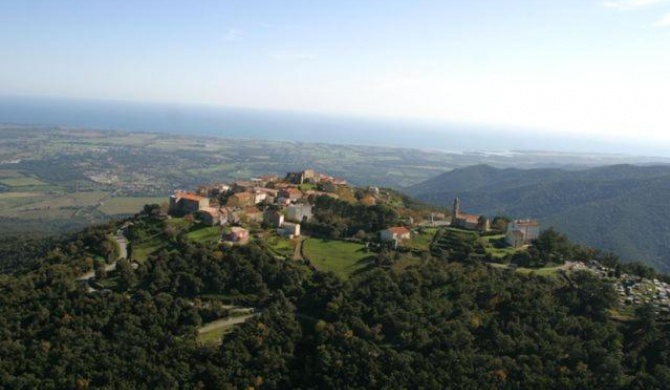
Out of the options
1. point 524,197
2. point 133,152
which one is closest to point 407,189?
point 524,197

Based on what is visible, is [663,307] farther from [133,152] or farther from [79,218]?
[133,152]

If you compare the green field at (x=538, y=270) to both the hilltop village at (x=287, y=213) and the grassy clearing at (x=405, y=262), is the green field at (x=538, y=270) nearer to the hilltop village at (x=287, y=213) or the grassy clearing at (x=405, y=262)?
the hilltop village at (x=287, y=213)

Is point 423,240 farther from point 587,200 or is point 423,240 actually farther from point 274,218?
point 587,200

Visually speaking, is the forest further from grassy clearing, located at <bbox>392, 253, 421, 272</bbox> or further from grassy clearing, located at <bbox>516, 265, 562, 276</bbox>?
grassy clearing, located at <bbox>516, 265, 562, 276</bbox>

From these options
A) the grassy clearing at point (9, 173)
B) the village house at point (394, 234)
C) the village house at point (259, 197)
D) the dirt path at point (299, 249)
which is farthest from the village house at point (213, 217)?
the grassy clearing at point (9, 173)

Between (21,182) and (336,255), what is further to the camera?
(21,182)

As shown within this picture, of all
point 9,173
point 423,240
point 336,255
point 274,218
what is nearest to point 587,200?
point 423,240
